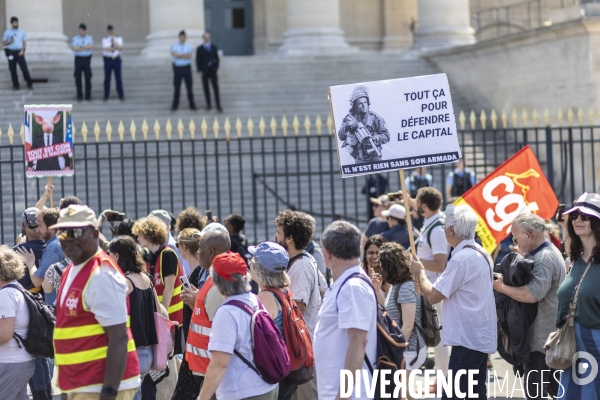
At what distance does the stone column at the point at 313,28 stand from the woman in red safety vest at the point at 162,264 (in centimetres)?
1631

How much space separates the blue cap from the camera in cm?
638

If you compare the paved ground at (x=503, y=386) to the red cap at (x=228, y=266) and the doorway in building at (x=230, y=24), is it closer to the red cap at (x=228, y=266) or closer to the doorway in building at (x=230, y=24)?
the red cap at (x=228, y=266)

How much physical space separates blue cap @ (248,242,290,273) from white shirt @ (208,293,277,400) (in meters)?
0.52

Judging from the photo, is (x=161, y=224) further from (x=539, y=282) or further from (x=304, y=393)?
(x=539, y=282)

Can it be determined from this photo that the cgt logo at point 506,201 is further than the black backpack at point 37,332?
Yes

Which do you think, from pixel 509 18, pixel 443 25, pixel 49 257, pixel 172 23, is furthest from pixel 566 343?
pixel 509 18

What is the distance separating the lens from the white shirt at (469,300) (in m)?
7.10

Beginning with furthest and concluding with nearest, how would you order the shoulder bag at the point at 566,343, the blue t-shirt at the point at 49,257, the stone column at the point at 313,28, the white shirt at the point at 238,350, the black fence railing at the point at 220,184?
the stone column at the point at 313,28, the black fence railing at the point at 220,184, the blue t-shirt at the point at 49,257, the shoulder bag at the point at 566,343, the white shirt at the point at 238,350

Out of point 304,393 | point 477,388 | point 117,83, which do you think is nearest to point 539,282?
point 477,388

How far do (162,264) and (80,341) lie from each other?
284cm

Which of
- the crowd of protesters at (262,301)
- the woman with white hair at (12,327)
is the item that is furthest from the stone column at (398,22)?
the woman with white hair at (12,327)

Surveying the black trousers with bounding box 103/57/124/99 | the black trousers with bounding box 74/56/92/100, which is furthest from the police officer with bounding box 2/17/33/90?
the black trousers with bounding box 103/57/124/99

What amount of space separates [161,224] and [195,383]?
1629 millimetres

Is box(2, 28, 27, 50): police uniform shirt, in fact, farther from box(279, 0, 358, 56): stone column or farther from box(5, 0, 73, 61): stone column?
box(279, 0, 358, 56): stone column
